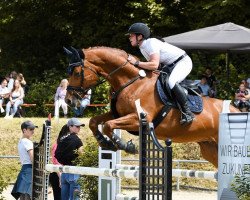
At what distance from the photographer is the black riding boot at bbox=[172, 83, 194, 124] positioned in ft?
33.3

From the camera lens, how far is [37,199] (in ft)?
31.4

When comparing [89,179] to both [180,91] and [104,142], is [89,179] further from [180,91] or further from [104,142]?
[180,91]

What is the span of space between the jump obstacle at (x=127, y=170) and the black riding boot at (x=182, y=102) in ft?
1.84

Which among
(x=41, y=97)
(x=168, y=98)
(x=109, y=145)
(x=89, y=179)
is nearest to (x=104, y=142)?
(x=109, y=145)

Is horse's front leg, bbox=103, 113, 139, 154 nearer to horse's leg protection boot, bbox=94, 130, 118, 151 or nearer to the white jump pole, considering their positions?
horse's leg protection boot, bbox=94, 130, 118, 151

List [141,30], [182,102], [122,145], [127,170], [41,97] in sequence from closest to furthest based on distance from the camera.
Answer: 1. [127,170]
2. [122,145]
3. [141,30]
4. [182,102]
5. [41,97]

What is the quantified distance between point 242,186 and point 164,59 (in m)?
4.14

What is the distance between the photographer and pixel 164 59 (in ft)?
33.8

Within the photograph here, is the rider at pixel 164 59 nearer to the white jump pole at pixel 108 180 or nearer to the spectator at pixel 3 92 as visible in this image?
the white jump pole at pixel 108 180

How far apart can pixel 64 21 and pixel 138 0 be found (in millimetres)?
2538

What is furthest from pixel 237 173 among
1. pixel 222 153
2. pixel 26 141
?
pixel 26 141

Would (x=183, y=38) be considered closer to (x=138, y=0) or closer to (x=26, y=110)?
(x=26, y=110)

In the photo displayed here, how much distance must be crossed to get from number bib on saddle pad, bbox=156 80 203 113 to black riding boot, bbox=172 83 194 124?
10 centimetres

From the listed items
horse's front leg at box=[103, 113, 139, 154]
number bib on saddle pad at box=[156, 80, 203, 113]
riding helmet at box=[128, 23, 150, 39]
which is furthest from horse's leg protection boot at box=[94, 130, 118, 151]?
riding helmet at box=[128, 23, 150, 39]
